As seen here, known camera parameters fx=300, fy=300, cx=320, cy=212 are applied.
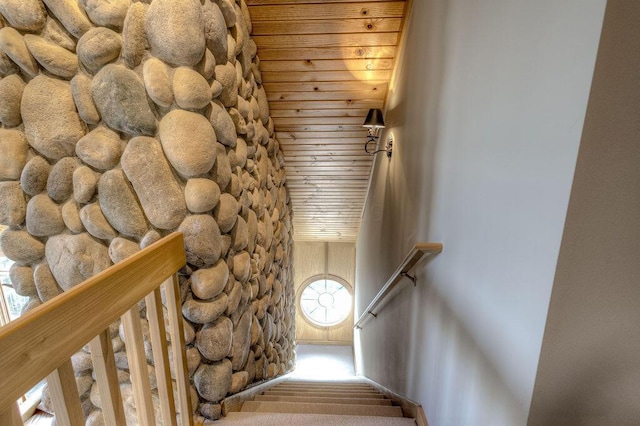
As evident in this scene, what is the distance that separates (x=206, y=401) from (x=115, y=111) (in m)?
1.34

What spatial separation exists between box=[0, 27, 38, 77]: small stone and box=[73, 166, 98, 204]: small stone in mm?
408

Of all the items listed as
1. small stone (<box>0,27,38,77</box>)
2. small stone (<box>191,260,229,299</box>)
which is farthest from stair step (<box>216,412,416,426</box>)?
small stone (<box>0,27,38,77</box>)

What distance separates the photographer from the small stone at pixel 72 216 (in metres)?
1.21

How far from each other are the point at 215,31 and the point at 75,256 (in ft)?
3.63

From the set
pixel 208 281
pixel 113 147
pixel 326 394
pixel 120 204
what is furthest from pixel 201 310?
pixel 326 394

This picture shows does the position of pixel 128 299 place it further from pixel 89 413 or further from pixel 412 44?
pixel 412 44

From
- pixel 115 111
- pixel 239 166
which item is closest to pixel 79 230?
pixel 115 111

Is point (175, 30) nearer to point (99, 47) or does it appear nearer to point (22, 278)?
point (99, 47)

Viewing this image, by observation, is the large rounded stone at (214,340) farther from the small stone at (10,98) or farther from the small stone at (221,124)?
the small stone at (10,98)

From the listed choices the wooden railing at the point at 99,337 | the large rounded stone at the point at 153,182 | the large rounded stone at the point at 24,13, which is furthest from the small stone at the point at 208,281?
the large rounded stone at the point at 24,13

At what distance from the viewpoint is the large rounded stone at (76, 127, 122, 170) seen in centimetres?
116

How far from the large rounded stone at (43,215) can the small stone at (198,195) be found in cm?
53

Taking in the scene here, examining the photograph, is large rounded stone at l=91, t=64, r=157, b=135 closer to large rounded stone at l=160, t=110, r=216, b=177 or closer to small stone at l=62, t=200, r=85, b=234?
large rounded stone at l=160, t=110, r=216, b=177

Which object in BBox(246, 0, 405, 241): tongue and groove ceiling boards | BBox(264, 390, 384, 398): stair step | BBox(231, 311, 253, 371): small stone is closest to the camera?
BBox(231, 311, 253, 371): small stone
